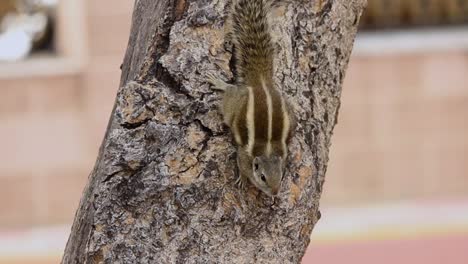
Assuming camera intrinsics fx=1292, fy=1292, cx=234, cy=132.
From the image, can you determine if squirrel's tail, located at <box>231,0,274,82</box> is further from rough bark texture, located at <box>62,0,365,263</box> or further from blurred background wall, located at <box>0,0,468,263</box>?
blurred background wall, located at <box>0,0,468,263</box>

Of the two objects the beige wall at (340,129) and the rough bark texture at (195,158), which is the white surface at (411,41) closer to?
the beige wall at (340,129)

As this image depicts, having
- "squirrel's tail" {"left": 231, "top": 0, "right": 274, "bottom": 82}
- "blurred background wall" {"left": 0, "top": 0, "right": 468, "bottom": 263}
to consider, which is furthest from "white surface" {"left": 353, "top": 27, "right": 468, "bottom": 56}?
"squirrel's tail" {"left": 231, "top": 0, "right": 274, "bottom": 82}

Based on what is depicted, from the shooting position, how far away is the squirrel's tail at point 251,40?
324 centimetres

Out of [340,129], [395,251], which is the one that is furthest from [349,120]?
[395,251]

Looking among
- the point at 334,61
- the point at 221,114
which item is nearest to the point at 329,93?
the point at 334,61

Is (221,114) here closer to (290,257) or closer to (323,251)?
(290,257)

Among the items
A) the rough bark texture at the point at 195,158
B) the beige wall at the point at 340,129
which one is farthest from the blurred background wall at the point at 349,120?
the rough bark texture at the point at 195,158

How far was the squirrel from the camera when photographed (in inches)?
120

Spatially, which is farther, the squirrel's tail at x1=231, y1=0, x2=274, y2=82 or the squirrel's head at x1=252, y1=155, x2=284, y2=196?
the squirrel's tail at x1=231, y1=0, x2=274, y2=82

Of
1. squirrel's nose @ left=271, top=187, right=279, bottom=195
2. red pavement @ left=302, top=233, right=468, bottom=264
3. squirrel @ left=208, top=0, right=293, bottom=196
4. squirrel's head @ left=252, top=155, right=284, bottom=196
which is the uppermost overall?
squirrel @ left=208, top=0, right=293, bottom=196

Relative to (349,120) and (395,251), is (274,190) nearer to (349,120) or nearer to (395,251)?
(395,251)

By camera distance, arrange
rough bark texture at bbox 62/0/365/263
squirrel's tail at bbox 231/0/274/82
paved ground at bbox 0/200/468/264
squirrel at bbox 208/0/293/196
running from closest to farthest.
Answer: rough bark texture at bbox 62/0/365/263
squirrel at bbox 208/0/293/196
squirrel's tail at bbox 231/0/274/82
paved ground at bbox 0/200/468/264

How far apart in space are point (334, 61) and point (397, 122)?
25.8 feet

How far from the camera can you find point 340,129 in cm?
1101
